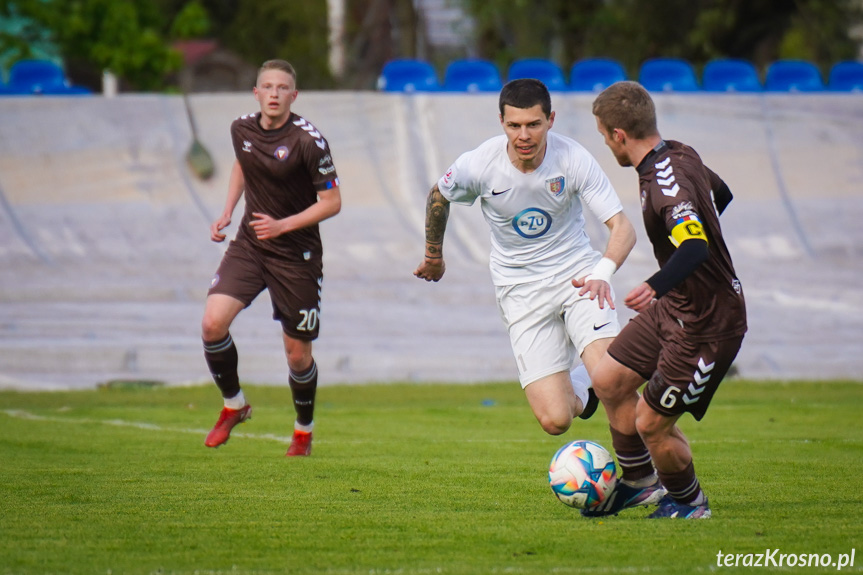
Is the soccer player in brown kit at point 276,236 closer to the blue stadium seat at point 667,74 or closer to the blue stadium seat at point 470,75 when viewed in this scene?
the blue stadium seat at point 470,75

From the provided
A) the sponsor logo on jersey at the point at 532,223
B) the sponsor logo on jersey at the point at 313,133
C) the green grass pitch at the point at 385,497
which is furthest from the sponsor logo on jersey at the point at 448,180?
the green grass pitch at the point at 385,497

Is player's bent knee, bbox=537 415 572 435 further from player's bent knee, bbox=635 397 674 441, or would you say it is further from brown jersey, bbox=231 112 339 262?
brown jersey, bbox=231 112 339 262

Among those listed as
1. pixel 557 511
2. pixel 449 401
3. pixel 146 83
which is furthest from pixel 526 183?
pixel 146 83

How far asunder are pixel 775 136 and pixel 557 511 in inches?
599

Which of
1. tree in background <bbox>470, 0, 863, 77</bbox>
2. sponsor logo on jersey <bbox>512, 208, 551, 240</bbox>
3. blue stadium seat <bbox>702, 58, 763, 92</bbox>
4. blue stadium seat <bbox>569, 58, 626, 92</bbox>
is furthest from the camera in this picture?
tree in background <bbox>470, 0, 863, 77</bbox>

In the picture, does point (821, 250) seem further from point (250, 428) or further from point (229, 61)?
point (229, 61)

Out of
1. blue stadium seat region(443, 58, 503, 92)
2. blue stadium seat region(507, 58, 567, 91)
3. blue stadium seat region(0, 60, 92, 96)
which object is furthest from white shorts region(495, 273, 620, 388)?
blue stadium seat region(0, 60, 92, 96)

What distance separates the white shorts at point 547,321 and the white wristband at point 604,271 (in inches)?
35.7

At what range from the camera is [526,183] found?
6.56m

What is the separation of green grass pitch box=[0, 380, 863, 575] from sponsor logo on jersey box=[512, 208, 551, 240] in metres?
1.47

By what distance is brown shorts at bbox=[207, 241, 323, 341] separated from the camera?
802 centimetres

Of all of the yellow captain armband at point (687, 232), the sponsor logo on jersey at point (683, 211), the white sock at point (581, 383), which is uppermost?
the sponsor logo on jersey at point (683, 211)

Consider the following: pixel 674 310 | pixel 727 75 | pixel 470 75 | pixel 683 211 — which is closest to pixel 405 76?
pixel 470 75

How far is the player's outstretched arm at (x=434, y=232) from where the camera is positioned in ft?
22.6
